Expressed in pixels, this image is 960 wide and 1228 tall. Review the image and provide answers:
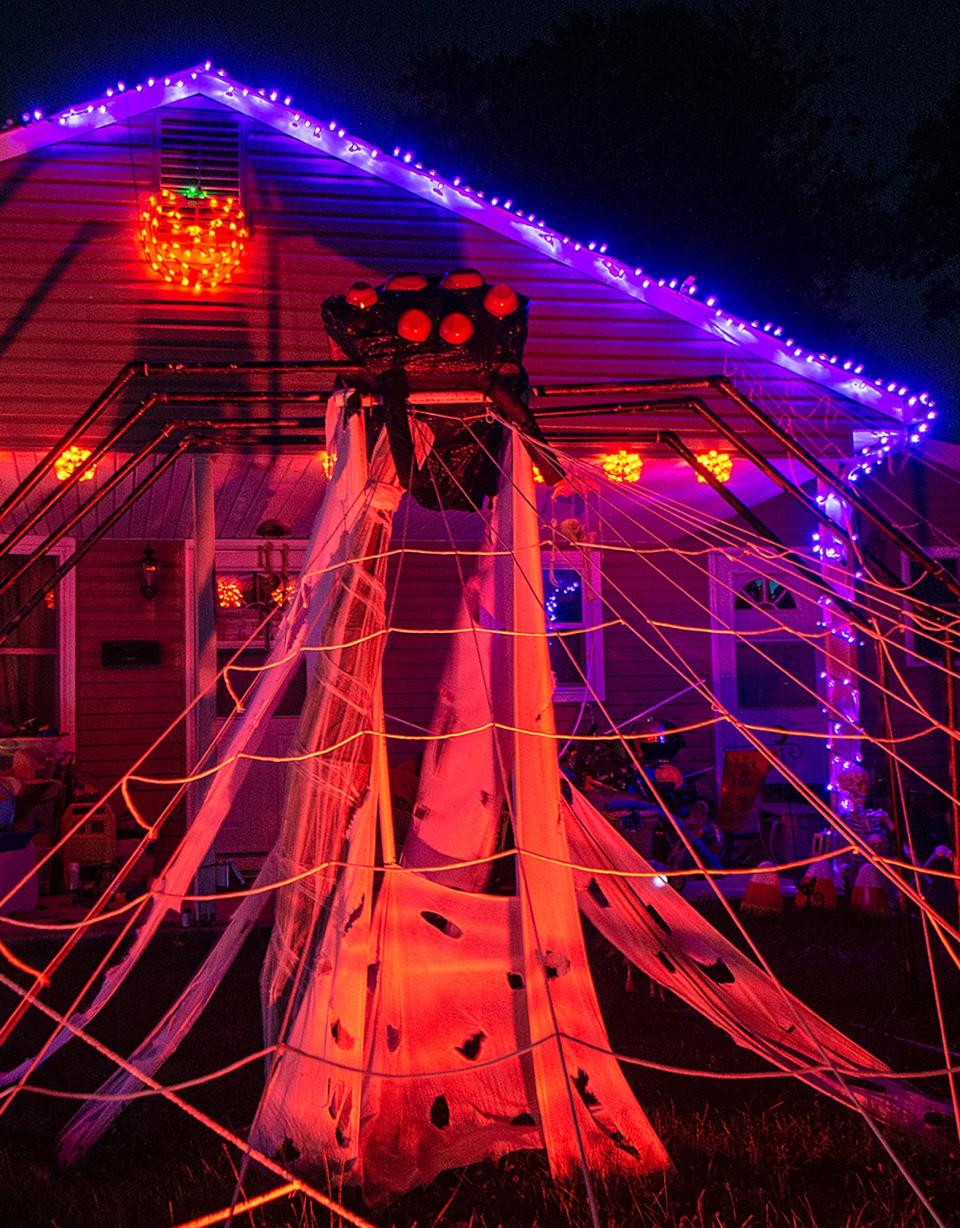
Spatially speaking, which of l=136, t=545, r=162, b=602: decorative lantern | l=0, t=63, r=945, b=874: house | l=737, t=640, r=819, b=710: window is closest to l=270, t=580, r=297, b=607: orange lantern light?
l=0, t=63, r=945, b=874: house

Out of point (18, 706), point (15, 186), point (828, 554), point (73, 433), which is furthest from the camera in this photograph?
point (18, 706)

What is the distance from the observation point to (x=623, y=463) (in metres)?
8.16

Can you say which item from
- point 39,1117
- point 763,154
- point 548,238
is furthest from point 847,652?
point 763,154

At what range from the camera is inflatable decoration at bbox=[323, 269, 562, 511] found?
12.6ft

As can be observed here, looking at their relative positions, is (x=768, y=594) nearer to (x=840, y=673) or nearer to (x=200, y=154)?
(x=840, y=673)

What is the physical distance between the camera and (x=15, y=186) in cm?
791

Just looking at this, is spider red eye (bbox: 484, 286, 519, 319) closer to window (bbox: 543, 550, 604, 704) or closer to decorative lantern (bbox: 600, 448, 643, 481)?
decorative lantern (bbox: 600, 448, 643, 481)

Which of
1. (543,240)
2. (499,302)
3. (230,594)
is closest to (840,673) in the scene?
(543,240)

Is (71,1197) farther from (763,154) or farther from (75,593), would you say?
(763,154)

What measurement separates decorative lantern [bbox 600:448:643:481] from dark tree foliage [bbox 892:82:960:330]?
17.5m

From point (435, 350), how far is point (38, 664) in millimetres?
7697

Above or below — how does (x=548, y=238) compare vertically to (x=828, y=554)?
above

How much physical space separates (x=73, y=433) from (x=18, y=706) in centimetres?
607

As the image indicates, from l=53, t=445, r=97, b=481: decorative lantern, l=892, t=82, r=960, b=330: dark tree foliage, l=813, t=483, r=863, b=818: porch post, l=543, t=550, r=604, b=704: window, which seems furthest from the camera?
l=892, t=82, r=960, b=330: dark tree foliage
